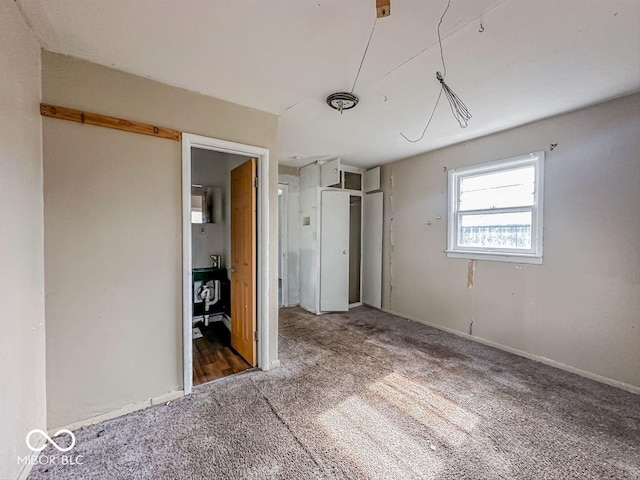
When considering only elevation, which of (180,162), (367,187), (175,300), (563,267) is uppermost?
(367,187)

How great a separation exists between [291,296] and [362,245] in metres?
1.59

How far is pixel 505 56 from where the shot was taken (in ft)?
5.65

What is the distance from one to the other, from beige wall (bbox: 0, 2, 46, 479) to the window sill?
13.0ft

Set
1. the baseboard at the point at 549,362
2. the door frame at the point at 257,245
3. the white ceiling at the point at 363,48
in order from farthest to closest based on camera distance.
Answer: the baseboard at the point at 549,362
the door frame at the point at 257,245
the white ceiling at the point at 363,48

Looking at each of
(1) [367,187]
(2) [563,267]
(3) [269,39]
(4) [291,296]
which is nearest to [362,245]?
(1) [367,187]

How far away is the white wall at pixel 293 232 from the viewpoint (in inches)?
Answer: 185

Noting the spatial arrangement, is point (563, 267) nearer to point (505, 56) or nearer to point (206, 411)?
point (505, 56)

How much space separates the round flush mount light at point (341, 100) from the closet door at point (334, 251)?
6.65 ft

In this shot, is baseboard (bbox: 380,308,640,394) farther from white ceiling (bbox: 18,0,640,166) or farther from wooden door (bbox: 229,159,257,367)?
wooden door (bbox: 229,159,257,367)

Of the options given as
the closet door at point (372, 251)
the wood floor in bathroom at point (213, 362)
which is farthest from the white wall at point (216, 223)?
the closet door at point (372, 251)

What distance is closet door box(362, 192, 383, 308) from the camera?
4.61 meters

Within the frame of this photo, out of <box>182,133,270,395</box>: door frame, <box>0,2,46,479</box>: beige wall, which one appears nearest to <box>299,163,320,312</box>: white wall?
<box>182,133,270,395</box>: door frame

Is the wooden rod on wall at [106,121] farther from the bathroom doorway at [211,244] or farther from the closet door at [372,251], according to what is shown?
the closet door at [372,251]

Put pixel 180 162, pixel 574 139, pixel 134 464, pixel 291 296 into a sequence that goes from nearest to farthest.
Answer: pixel 134 464 → pixel 180 162 → pixel 574 139 → pixel 291 296
